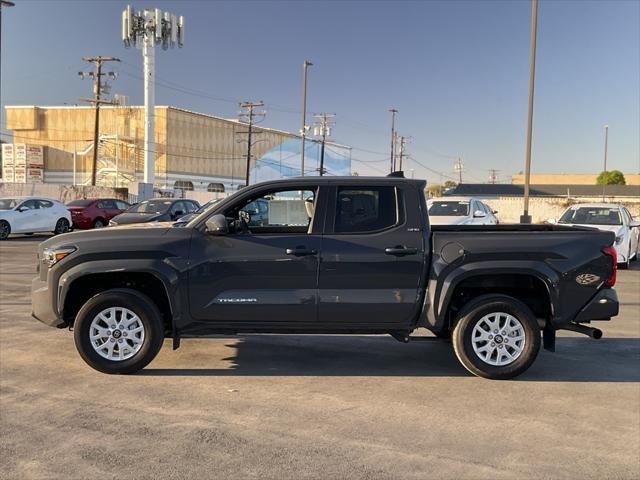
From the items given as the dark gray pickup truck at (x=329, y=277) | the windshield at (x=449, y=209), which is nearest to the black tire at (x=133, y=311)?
the dark gray pickup truck at (x=329, y=277)

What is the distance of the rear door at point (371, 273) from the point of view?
17.9ft

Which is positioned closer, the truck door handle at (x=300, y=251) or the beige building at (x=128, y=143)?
the truck door handle at (x=300, y=251)

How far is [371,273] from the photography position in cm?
Answer: 546

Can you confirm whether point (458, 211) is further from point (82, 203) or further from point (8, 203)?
point (82, 203)

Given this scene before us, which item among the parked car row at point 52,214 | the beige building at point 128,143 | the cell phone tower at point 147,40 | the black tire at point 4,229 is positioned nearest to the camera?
the parked car row at point 52,214

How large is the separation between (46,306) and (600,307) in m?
5.37

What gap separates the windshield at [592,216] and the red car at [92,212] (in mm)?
18884

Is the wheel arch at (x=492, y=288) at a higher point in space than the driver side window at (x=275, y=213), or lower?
lower

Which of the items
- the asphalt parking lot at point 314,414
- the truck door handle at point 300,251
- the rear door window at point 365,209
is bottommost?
the asphalt parking lot at point 314,414

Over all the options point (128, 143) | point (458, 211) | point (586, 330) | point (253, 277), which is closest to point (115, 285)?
point (253, 277)

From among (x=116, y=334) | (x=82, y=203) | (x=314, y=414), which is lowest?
(x=314, y=414)

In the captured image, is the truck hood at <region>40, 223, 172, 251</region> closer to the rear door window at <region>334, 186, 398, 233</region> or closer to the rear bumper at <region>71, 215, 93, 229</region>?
the rear door window at <region>334, 186, 398, 233</region>

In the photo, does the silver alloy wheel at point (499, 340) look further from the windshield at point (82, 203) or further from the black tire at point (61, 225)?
the windshield at point (82, 203)

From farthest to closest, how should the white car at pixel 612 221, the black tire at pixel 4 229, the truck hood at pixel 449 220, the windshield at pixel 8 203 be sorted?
the windshield at pixel 8 203, the black tire at pixel 4 229, the truck hood at pixel 449 220, the white car at pixel 612 221
